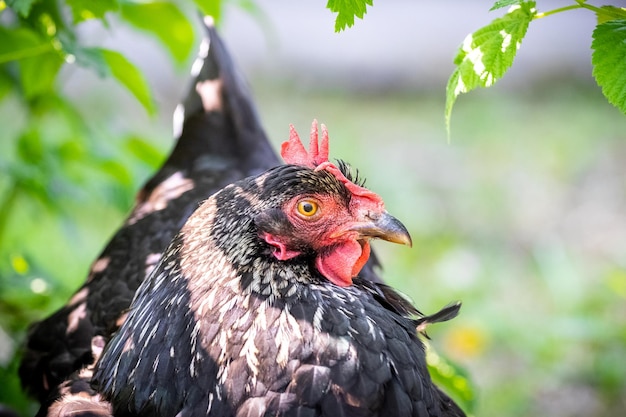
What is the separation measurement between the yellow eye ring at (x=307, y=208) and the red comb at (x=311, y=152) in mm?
131

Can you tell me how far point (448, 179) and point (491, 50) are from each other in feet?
12.1

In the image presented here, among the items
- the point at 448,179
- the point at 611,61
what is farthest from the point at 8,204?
the point at 448,179

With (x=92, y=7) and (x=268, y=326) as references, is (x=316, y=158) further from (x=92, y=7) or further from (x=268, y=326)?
(x=92, y=7)

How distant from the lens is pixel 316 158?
6.36 ft

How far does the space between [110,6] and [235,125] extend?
0.98 meters

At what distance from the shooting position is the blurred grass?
347 cm

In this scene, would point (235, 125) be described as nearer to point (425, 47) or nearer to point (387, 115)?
point (387, 115)

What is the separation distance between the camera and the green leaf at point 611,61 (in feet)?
4.90

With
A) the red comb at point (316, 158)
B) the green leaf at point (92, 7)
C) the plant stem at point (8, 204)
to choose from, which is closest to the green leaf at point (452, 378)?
the red comb at point (316, 158)

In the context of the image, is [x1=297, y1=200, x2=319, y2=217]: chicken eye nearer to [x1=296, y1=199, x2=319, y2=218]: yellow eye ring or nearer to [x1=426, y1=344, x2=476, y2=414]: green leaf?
[x1=296, y1=199, x2=319, y2=218]: yellow eye ring

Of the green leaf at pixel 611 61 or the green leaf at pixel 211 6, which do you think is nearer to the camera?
the green leaf at pixel 611 61

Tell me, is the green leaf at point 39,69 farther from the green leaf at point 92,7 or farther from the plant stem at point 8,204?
the plant stem at point 8,204

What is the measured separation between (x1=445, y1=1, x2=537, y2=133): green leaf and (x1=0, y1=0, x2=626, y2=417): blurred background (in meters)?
1.68

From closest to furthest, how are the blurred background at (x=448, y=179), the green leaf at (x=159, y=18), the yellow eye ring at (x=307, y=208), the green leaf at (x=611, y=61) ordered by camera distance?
1. the green leaf at (x=611, y=61)
2. the yellow eye ring at (x=307, y=208)
3. the green leaf at (x=159, y=18)
4. the blurred background at (x=448, y=179)
